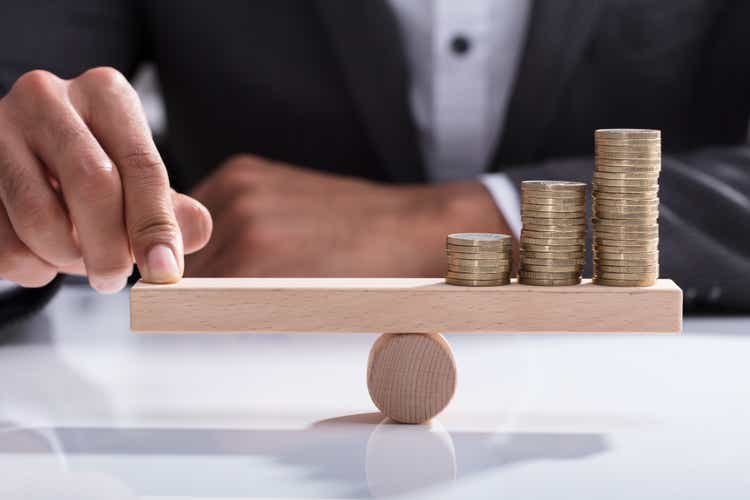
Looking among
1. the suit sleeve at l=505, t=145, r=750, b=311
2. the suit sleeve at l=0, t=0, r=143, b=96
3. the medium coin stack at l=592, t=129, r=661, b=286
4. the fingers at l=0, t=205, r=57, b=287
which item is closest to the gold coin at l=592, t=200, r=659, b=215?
the medium coin stack at l=592, t=129, r=661, b=286

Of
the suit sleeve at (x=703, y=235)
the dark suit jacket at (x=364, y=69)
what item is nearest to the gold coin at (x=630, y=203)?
the suit sleeve at (x=703, y=235)

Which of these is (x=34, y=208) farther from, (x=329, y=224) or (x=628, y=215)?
(x=628, y=215)

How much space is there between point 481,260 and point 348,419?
0.62 feet

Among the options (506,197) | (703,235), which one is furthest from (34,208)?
(703,235)

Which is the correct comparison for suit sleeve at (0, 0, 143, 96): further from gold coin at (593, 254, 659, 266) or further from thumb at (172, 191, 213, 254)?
gold coin at (593, 254, 659, 266)

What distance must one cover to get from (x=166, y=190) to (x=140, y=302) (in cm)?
12

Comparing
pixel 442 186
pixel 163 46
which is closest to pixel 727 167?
pixel 442 186

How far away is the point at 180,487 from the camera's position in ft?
2.44

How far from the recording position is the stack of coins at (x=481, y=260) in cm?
94

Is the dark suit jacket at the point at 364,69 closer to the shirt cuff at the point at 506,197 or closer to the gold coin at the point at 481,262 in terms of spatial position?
the shirt cuff at the point at 506,197

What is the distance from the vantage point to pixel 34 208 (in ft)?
3.26

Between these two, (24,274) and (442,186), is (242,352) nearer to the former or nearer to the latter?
(24,274)

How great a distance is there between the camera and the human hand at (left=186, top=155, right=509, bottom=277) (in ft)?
4.28

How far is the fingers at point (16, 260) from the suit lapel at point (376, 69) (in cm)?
80
